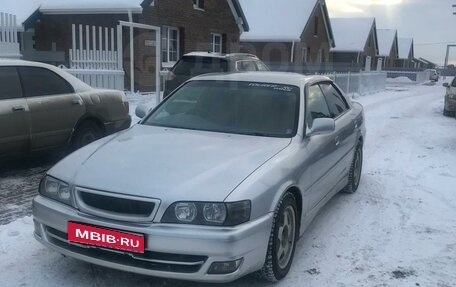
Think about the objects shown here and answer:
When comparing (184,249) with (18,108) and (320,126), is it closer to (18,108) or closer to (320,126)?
(320,126)

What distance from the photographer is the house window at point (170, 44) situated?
737 inches

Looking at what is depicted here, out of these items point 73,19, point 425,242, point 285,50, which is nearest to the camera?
point 425,242

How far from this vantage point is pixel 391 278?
12.1 ft

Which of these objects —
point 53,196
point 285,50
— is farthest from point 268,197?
point 285,50

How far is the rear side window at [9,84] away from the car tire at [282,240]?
385 centimetres

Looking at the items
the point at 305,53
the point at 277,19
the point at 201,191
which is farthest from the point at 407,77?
the point at 201,191

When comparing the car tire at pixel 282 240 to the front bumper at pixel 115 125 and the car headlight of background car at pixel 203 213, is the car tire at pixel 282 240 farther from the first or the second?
the front bumper at pixel 115 125

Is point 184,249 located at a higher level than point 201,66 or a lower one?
lower

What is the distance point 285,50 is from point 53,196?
92.3 ft

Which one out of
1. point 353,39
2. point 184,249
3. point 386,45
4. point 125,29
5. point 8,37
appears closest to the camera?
point 184,249

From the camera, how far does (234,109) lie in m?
4.42

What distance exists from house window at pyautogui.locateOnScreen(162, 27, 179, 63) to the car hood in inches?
593

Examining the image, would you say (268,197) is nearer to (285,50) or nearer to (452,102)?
(452,102)

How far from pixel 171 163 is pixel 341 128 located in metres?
2.41
